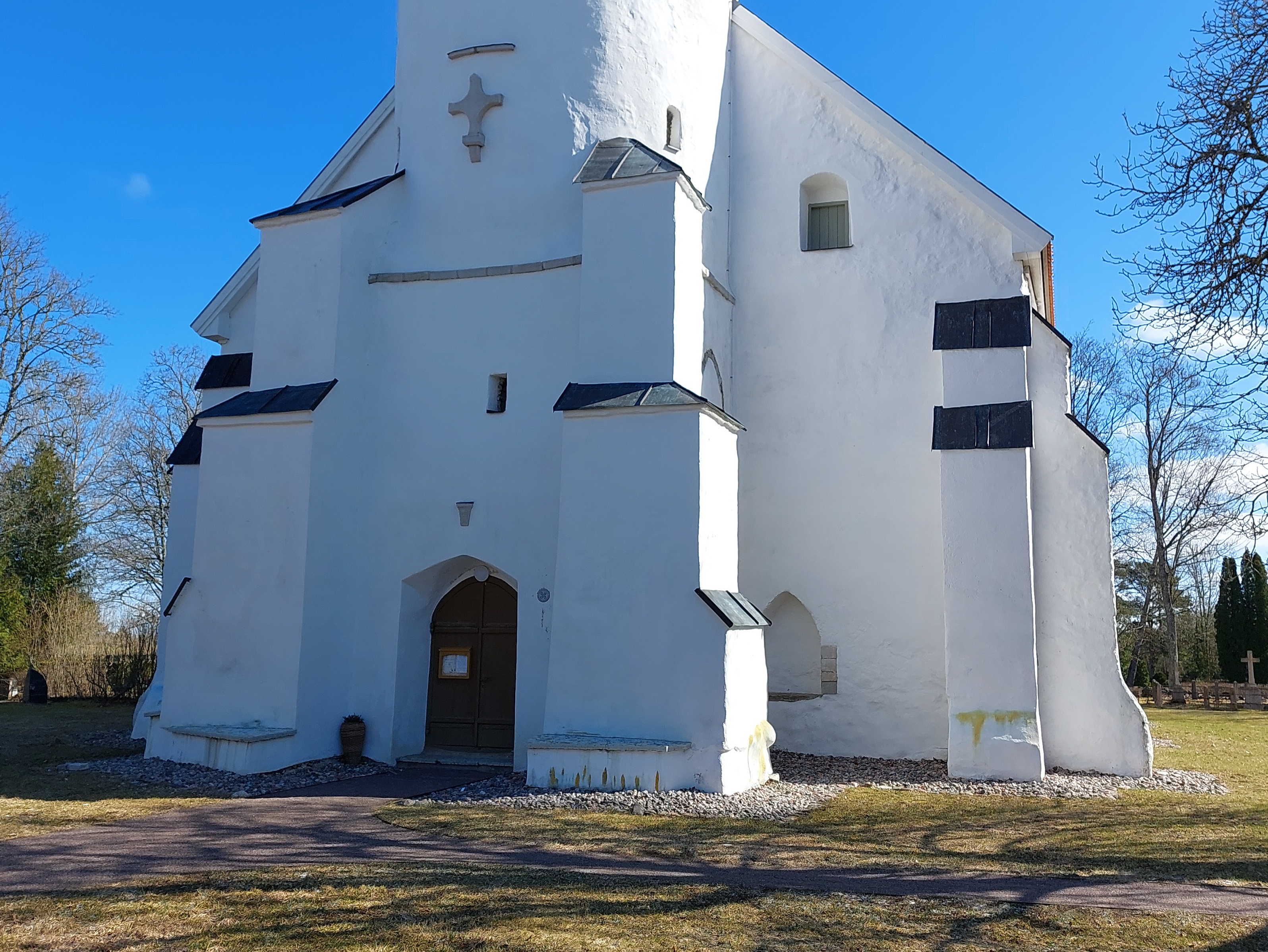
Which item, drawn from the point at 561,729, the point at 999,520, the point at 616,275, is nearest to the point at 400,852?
the point at 561,729

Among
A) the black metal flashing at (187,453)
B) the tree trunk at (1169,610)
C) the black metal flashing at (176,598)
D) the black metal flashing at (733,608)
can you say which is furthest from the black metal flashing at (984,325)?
the tree trunk at (1169,610)

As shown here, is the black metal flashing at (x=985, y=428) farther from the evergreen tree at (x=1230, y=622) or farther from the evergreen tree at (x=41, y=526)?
the evergreen tree at (x=1230, y=622)

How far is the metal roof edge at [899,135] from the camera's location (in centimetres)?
1311

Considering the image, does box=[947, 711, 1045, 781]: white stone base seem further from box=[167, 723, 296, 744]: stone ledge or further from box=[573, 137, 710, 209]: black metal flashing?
box=[167, 723, 296, 744]: stone ledge

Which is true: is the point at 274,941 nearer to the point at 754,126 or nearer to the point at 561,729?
the point at 561,729

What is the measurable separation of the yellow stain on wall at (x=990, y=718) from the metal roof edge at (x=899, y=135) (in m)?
6.15

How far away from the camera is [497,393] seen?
41.1 feet

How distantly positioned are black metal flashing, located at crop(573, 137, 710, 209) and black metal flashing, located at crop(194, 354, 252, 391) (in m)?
6.34

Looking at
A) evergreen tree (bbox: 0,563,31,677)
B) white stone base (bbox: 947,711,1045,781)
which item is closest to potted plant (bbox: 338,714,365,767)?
white stone base (bbox: 947,711,1045,781)

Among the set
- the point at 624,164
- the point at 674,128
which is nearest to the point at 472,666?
the point at 624,164

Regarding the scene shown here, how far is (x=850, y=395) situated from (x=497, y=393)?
195 inches

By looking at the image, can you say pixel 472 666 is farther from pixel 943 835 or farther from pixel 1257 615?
pixel 1257 615

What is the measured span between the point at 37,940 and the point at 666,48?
12.2 metres

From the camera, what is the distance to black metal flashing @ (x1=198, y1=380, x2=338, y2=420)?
38.0ft
